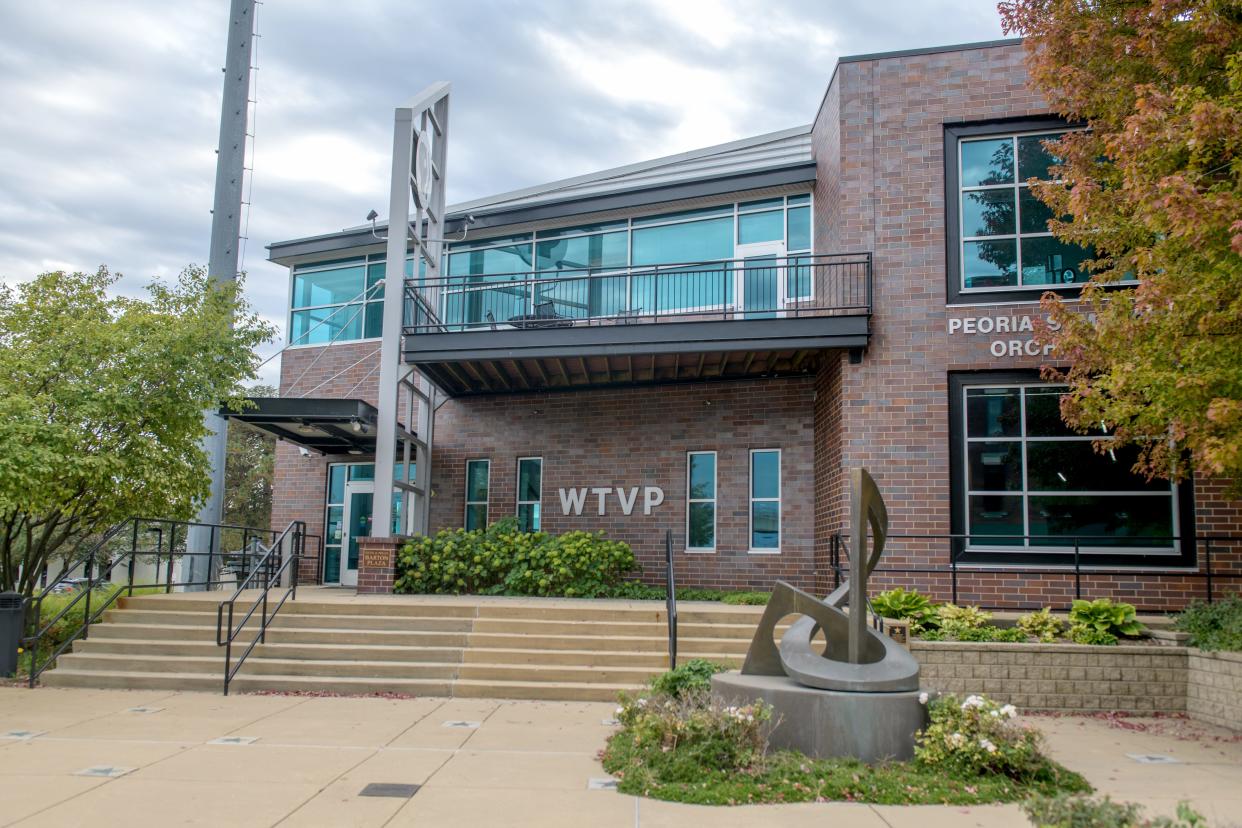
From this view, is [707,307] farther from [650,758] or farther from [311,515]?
[650,758]

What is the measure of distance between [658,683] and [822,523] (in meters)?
6.80

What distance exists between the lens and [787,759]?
6.74m

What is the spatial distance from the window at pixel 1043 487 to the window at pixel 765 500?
10.0ft

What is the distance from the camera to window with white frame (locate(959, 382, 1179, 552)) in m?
12.4

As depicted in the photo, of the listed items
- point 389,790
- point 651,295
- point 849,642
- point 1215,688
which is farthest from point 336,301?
point 1215,688

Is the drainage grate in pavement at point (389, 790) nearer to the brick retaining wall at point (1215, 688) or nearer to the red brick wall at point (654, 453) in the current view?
the brick retaining wall at point (1215, 688)

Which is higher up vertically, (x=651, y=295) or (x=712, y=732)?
(x=651, y=295)

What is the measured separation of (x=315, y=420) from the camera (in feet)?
50.8

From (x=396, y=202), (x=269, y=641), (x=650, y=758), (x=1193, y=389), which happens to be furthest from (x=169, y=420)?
(x=1193, y=389)

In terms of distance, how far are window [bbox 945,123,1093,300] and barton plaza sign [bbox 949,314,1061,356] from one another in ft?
1.17

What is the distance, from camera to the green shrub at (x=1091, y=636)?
10438 mm

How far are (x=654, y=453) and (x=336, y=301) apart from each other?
25.1ft

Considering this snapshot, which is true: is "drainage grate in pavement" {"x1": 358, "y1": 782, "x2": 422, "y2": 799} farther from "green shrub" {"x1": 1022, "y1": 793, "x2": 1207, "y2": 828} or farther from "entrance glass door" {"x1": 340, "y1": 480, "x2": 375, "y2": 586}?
"entrance glass door" {"x1": 340, "y1": 480, "x2": 375, "y2": 586}

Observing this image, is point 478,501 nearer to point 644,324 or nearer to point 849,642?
point 644,324
